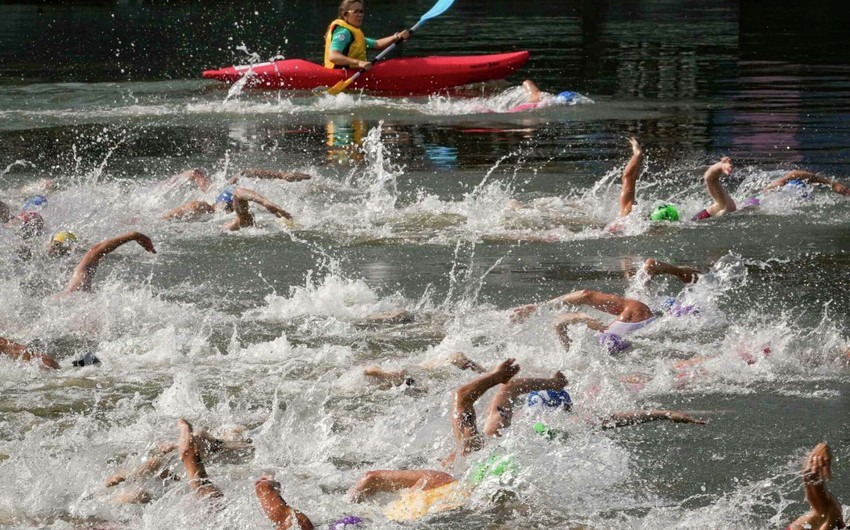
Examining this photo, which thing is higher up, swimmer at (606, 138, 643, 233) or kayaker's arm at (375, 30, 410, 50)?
kayaker's arm at (375, 30, 410, 50)

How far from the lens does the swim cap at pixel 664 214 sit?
10.3 metres

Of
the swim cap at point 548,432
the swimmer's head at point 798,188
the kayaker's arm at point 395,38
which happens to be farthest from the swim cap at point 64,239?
the kayaker's arm at point 395,38

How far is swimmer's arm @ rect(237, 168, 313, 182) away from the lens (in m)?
11.2

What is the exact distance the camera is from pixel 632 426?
632 centimetres

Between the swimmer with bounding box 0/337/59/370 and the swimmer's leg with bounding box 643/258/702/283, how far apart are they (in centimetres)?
352

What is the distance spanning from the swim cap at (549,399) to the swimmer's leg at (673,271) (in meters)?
2.08

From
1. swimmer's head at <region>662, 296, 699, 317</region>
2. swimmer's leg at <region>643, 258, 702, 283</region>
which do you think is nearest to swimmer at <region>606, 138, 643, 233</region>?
swimmer's leg at <region>643, 258, 702, 283</region>

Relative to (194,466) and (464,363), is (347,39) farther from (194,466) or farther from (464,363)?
(194,466)

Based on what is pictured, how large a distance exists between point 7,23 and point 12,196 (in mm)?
22861

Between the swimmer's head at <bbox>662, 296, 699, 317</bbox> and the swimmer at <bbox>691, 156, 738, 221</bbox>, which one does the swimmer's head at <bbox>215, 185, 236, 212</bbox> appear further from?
the swimmer's head at <bbox>662, 296, 699, 317</bbox>

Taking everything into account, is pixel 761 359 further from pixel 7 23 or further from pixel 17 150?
pixel 7 23

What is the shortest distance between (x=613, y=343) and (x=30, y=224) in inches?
181

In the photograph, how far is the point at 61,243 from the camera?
9.46 metres

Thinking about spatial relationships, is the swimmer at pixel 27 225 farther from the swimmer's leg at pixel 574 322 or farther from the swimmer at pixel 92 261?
the swimmer's leg at pixel 574 322
